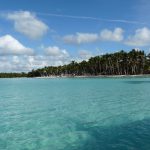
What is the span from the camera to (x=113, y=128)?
18.9 m

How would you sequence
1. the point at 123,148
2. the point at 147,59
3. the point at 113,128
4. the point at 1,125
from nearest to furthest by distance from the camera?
the point at 123,148, the point at 113,128, the point at 1,125, the point at 147,59

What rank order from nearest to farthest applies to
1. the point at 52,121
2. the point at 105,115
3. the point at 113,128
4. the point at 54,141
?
the point at 54,141 < the point at 113,128 < the point at 52,121 < the point at 105,115

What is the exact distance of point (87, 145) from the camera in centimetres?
1490

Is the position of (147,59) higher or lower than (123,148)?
higher

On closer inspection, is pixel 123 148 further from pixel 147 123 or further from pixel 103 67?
pixel 103 67

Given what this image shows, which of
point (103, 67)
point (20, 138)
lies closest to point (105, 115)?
point (20, 138)

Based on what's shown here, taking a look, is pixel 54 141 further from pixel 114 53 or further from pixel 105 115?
pixel 114 53

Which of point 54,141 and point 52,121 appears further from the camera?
point 52,121

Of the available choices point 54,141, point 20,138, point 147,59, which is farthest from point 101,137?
point 147,59

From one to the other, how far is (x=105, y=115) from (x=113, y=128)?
550 centimetres

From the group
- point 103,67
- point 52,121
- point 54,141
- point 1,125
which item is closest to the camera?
point 54,141

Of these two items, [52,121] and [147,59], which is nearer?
[52,121]

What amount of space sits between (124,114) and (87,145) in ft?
34.2

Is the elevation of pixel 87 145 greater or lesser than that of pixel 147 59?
lesser
